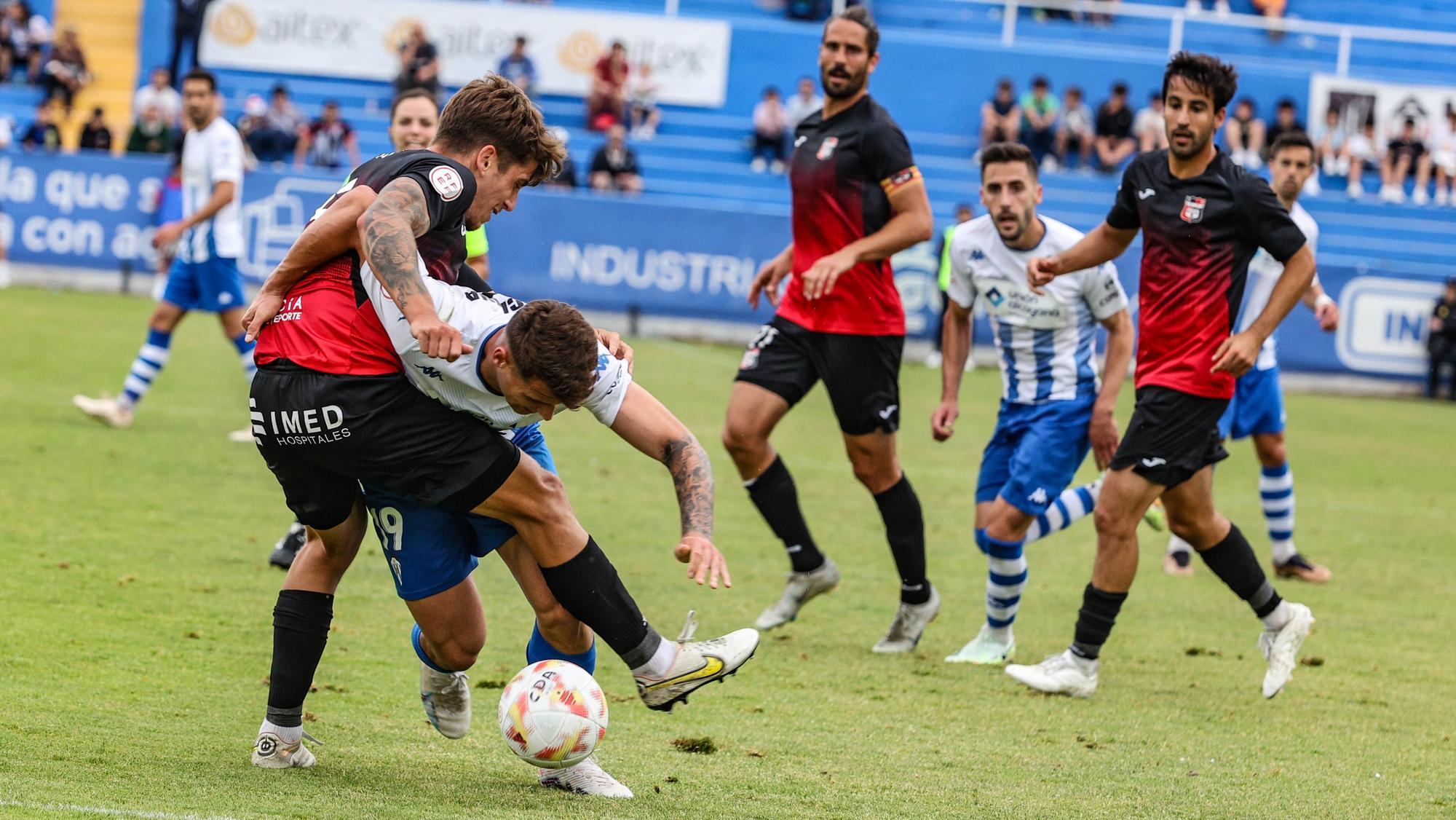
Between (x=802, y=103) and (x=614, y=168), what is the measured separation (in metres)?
3.68

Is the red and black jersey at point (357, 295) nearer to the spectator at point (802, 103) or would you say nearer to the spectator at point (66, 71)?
the spectator at point (802, 103)

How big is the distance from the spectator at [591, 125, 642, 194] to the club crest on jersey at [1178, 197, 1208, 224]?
18.2m

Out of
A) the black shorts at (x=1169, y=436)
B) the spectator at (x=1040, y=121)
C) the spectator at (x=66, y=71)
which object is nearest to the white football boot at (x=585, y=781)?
the black shorts at (x=1169, y=436)

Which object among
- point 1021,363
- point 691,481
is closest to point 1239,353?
point 1021,363

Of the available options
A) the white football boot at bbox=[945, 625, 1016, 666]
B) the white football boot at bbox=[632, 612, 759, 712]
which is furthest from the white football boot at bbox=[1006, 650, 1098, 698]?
the white football boot at bbox=[632, 612, 759, 712]

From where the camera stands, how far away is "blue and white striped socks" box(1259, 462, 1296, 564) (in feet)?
30.7

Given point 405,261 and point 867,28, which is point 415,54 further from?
point 405,261

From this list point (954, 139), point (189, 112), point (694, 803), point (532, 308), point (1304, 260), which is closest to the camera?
point (532, 308)

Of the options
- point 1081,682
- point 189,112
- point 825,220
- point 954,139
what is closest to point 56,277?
point 189,112

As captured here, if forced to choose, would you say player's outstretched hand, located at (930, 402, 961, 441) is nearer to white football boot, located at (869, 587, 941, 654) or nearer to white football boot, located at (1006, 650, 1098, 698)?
white football boot, located at (869, 587, 941, 654)

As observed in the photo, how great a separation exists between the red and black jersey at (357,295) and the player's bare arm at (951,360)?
328 centimetres

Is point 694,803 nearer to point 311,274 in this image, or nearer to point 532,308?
point 532,308

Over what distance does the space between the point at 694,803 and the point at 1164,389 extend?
274 centimetres

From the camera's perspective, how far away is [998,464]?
7.30 meters
